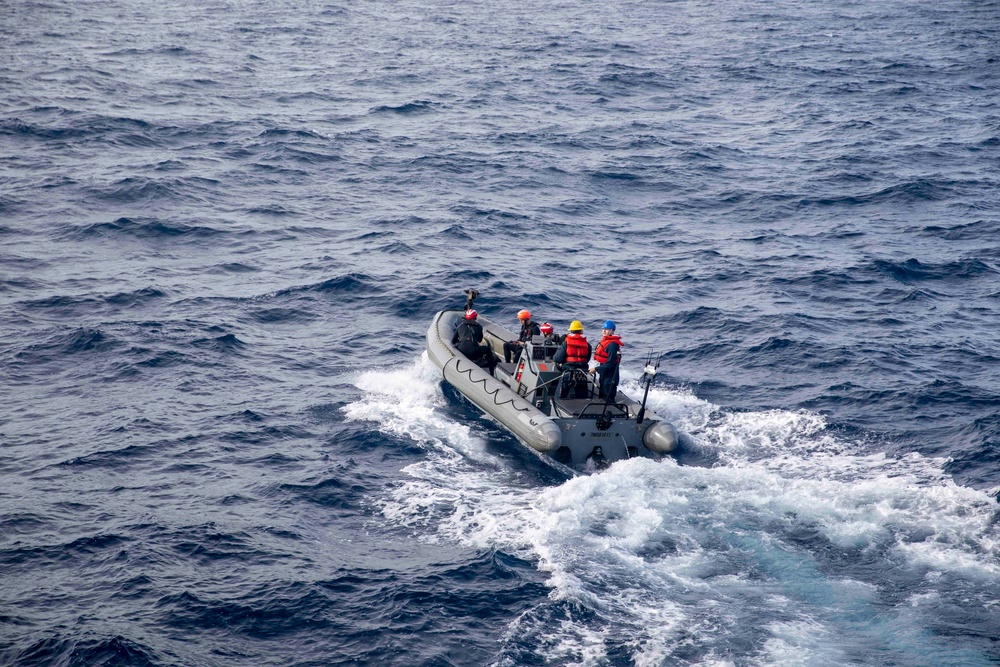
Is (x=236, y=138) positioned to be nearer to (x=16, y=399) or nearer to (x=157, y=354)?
(x=157, y=354)

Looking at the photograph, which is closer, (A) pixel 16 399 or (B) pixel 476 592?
(B) pixel 476 592

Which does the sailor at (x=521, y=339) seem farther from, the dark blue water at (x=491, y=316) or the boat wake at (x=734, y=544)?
the boat wake at (x=734, y=544)

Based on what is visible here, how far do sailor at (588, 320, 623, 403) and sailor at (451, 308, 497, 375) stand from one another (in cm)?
329

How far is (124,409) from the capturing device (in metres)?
20.7

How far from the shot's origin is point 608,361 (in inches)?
786

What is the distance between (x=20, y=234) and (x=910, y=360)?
22.9m

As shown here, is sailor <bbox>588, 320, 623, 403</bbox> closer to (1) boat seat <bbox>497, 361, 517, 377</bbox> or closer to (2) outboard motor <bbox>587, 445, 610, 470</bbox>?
(2) outboard motor <bbox>587, 445, 610, 470</bbox>

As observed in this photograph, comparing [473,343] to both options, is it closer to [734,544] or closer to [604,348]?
[604,348]

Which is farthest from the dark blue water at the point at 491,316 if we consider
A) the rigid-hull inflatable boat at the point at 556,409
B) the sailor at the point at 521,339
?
the sailor at the point at 521,339

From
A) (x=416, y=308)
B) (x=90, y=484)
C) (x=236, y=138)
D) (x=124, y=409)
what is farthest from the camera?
(x=236, y=138)

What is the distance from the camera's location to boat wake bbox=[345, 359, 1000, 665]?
1394 cm

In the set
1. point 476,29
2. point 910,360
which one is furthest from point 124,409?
point 476,29

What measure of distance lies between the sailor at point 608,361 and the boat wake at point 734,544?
1713 mm

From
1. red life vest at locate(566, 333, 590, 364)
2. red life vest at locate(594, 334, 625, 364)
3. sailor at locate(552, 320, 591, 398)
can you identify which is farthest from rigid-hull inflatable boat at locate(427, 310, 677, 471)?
red life vest at locate(594, 334, 625, 364)
